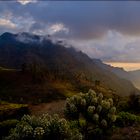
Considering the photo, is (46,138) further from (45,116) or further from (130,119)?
(130,119)

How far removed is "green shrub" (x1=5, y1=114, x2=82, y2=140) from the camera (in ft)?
81.7

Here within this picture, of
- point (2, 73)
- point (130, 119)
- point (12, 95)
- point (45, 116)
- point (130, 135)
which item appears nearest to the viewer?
point (45, 116)

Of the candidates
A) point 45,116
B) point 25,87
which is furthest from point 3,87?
point 45,116

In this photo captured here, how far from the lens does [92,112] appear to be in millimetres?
32625

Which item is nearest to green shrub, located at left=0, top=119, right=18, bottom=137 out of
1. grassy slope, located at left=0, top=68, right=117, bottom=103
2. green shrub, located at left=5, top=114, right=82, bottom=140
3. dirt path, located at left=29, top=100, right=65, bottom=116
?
green shrub, located at left=5, top=114, right=82, bottom=140

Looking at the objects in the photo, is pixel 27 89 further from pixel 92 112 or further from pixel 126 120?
pixel 92 112

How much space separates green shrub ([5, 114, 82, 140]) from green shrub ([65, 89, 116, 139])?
633 cm

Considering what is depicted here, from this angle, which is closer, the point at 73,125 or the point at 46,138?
the point at 46,138

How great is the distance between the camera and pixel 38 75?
7018 inches

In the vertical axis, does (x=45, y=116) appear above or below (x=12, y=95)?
above

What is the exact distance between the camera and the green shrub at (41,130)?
24.9 meters

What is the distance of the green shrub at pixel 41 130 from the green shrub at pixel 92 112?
249 inches

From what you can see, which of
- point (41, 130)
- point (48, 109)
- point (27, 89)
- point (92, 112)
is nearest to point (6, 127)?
point (92, 112)

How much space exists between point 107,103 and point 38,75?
479 feet
